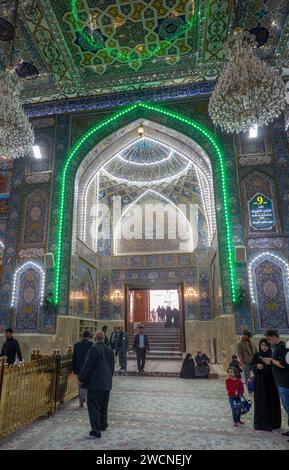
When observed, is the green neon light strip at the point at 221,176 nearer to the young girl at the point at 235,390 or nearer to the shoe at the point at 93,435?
the young girl at the point at 235,390

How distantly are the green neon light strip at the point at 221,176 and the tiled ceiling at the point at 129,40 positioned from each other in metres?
0.85

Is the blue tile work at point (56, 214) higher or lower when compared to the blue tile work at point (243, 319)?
higher

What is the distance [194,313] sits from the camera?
39.4 feet

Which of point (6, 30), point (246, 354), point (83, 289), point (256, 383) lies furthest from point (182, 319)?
point (6, 30)

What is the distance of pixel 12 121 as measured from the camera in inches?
238

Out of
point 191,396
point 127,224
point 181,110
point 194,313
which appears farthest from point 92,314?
point 181,110

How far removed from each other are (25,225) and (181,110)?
17.5ft

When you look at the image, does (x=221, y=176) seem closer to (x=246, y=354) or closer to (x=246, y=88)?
(x=246, y=88)

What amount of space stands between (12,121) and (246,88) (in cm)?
417

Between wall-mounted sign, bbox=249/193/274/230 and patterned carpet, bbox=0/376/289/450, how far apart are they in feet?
12.9

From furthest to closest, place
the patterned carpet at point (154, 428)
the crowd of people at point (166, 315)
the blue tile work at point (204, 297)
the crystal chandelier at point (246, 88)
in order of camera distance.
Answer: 1. the crowd of people at point (166, 315)
2. the blue tile work at point (204, 297)
3. the crystal chandelier at point (246, 88)
4. the patterned carpet at point (154, 428)

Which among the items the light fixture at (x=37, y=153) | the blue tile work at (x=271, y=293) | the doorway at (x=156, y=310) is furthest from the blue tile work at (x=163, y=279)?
the light fixture at (x=37, y=153)

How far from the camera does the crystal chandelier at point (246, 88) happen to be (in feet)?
17.9
